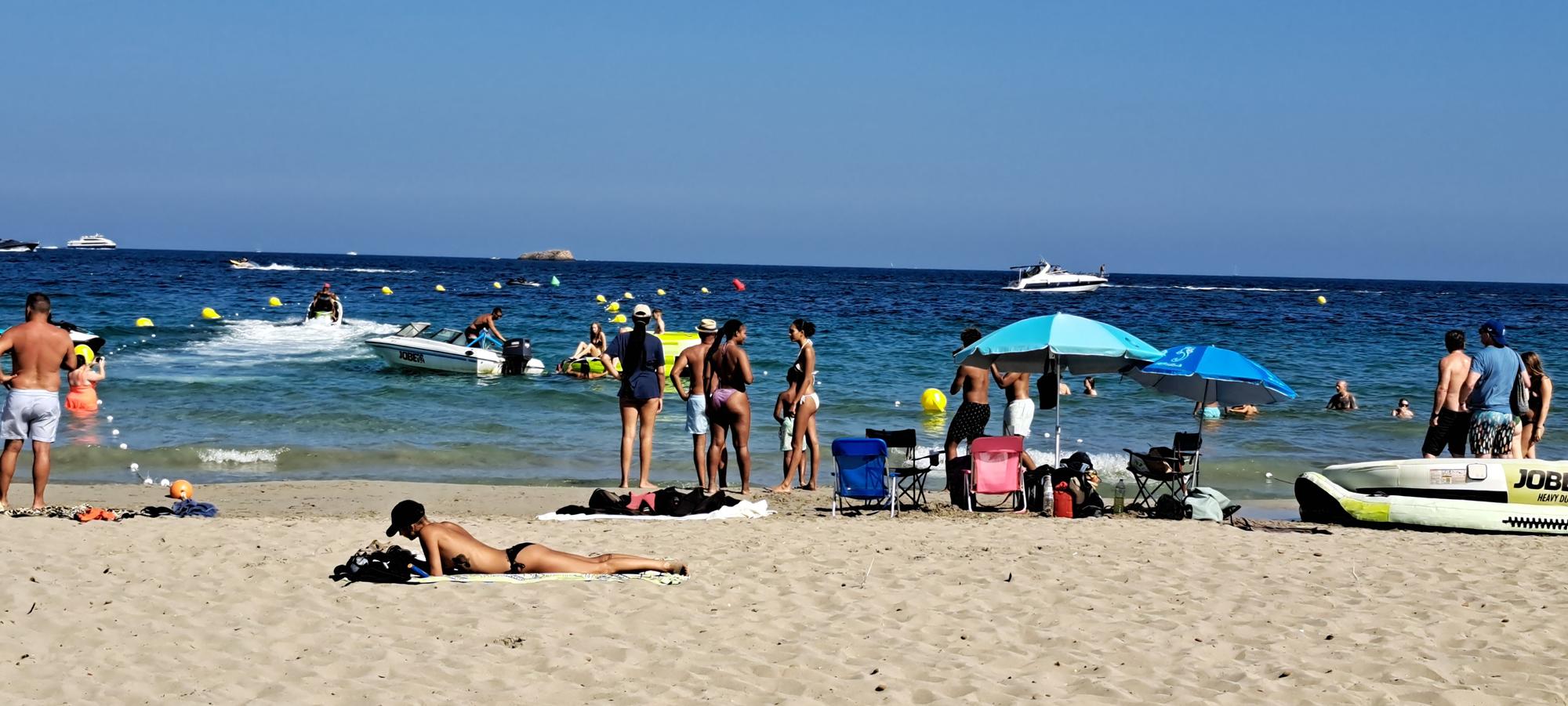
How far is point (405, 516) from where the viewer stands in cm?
679

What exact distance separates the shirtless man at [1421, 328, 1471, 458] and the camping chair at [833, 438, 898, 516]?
445cm

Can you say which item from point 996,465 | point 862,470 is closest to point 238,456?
point 862,470

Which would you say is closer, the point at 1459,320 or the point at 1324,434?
the point at 1324,434

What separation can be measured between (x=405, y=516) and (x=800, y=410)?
4647mm

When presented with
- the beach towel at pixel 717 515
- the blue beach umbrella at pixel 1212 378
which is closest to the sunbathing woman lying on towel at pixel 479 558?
the beach towel at pixel 717 515

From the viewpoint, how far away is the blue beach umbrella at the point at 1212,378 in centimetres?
985

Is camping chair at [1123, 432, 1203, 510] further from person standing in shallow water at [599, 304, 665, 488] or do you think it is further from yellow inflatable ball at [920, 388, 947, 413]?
yellow inflatable ball at [920, 388, 947, 413]

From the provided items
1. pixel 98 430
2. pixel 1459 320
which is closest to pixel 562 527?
pixel 98 430

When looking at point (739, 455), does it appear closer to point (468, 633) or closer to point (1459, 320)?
point (468, 633)

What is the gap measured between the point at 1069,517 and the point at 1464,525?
2838 mm

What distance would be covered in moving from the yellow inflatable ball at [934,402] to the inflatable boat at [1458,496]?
891cm

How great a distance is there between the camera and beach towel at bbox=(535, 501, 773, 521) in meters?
9.20

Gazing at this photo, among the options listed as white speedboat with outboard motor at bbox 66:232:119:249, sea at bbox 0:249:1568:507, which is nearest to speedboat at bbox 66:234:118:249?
white speedboat with outboard motor at bbox 66:232:119:249

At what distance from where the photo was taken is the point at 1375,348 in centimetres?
3130
